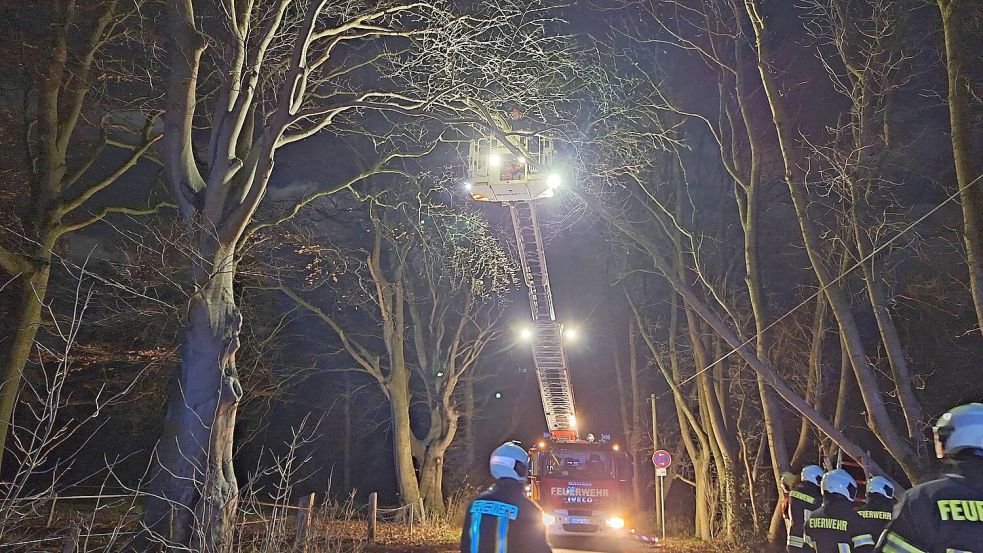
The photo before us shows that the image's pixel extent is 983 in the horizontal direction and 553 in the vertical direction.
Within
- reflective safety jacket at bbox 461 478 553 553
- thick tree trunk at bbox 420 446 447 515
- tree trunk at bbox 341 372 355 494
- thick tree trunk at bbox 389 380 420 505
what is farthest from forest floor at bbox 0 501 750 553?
tree trunk at bbox 341 372 355 494

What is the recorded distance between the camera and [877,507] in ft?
21.1

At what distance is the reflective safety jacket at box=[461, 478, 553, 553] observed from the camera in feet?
15.6

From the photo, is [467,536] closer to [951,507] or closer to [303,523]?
[951,507]

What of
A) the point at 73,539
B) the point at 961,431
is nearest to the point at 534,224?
the point at 73,539

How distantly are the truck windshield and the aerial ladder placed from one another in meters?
0.91

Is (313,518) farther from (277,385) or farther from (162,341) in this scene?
(277,385)

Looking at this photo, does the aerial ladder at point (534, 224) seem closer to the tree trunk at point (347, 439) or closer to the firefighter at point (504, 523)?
the firefighter at point (504, 523)

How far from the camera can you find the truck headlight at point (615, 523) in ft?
45.6

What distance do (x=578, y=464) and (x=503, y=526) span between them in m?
10.2

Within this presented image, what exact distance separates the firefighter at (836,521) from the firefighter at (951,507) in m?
3.08

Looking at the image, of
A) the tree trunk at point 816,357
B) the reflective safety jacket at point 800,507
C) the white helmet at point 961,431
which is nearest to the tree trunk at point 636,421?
the tree trunk at point 816,357

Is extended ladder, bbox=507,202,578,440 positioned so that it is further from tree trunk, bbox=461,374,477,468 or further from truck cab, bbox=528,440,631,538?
tree trunk, bbox=461,374,477,468

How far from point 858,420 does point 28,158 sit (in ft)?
81.8

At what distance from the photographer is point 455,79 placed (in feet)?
33.2
